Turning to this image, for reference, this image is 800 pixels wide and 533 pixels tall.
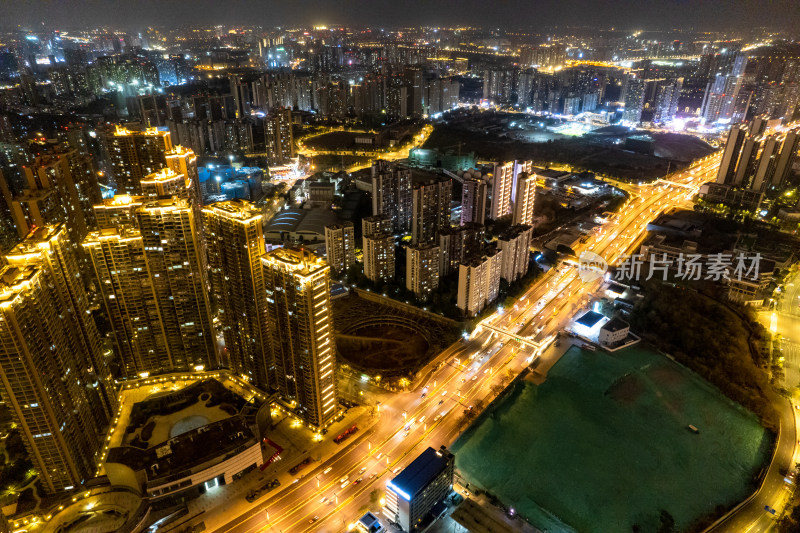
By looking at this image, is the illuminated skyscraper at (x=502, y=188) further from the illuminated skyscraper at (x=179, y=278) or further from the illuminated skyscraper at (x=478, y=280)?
the illuminated skyscraper at (x=179, y=278)

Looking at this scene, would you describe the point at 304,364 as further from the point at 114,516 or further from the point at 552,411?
the point at 552,411

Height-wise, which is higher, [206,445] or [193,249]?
[193,249]

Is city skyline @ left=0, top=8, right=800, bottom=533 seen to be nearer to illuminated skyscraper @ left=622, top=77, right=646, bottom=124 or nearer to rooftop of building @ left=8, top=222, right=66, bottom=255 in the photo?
rooftop of building @ left=8, top=222, right=66, bottom=255

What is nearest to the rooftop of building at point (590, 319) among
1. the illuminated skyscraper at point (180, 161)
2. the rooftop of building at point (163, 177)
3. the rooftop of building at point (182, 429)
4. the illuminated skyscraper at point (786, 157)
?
the rooftop of building at point (182, 429)

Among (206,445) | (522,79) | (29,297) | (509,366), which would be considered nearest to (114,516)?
(206,445)

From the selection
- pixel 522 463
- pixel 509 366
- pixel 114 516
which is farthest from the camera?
pixel 509 366
